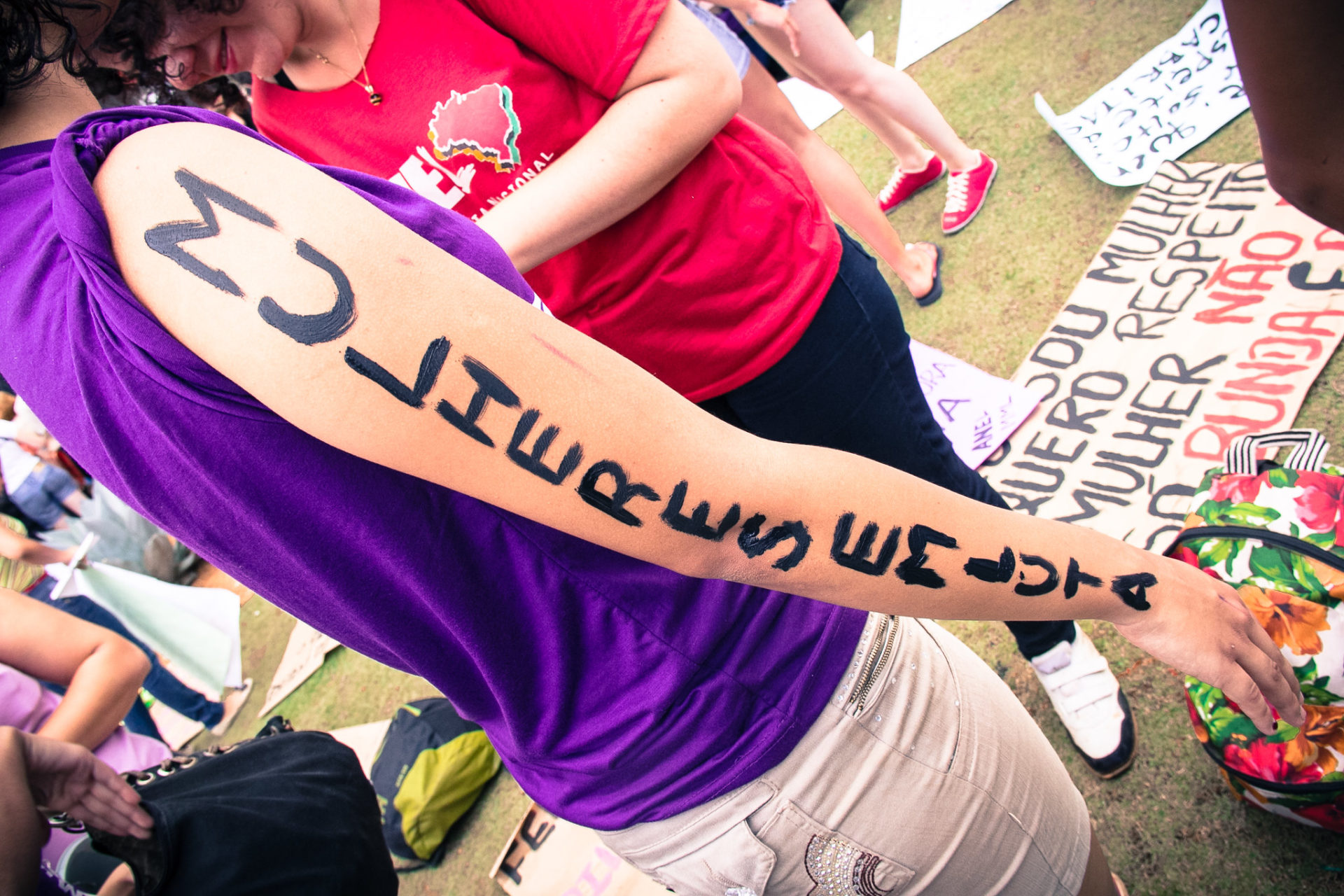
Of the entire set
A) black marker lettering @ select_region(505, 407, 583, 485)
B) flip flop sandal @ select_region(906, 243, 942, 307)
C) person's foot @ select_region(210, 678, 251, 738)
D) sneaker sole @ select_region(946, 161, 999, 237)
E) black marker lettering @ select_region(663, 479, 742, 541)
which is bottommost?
person's foot @ select_region(210, 678, 251, 738)

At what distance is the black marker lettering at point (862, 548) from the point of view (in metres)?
0.73

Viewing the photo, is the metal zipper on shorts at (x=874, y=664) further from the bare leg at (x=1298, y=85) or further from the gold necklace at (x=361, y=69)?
the gold necklace at (x=361, y=69)

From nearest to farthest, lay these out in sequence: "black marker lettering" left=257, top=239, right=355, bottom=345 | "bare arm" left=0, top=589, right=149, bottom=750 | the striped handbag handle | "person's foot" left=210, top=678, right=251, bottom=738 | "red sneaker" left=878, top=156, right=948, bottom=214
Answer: "black marker lettering" left=257, top=239, right=355, bottom=345
the striped handbag handle
"bare arm" left=0, top=589, right=149, bottom=750
"red sneaker" left=878, top=156, right=948, bottom=214
"person's foot" left=210, top=678, right=251, bottom=738

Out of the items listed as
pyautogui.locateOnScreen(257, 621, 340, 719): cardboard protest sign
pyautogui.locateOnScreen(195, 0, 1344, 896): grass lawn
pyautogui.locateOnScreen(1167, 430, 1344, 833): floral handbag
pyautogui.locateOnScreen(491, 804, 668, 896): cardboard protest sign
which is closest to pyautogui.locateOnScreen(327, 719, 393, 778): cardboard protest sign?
pyautogui.locateOnScreen(195, 0, 1344, 896): grass lawn

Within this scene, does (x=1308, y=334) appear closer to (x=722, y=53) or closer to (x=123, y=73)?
(x=722, y=53)

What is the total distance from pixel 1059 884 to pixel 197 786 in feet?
5.49

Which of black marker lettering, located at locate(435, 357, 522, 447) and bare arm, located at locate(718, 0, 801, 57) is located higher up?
black marker lettering, located at locate(435, 357, 522, 447)

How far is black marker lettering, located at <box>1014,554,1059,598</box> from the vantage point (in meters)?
0.80

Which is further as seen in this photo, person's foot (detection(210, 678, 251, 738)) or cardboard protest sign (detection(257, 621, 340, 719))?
person's foot (detection(210, 678, 251, 738))

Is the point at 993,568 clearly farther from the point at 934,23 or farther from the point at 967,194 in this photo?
the point at 934,23

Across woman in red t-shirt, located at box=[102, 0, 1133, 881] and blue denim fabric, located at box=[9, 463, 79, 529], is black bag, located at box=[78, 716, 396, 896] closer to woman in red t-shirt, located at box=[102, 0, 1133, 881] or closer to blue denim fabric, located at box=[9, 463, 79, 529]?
woman in red t-shirt, located at box=[102, 0, 1133, 881]

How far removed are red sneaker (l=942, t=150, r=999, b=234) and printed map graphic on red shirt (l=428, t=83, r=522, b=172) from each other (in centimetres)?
221

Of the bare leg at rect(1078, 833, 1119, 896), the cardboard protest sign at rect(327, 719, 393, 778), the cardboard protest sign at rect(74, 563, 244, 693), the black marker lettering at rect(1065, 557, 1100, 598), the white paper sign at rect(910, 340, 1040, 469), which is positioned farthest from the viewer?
the cardboard protest sign at rect(74, 563, 244, 693)

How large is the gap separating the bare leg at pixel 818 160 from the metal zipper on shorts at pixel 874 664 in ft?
6.36
